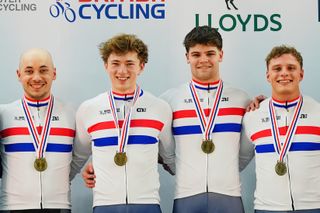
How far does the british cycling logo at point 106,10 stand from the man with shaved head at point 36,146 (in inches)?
24.2

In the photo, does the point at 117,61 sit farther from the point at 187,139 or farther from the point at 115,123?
the point at 187,139

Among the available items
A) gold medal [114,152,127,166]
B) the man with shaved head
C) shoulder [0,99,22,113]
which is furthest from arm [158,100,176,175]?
shoulder [0,99,22,113]

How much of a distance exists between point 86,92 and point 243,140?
4.23 feet

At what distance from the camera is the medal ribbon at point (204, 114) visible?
149 inches

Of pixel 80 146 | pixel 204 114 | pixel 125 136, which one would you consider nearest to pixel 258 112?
pixel 204 114

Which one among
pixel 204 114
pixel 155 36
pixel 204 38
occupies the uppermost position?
pixel 155 36

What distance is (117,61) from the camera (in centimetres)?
379

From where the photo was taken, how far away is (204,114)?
151 inches

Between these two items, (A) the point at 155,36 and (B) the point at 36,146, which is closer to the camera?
(B) the point at 36,146

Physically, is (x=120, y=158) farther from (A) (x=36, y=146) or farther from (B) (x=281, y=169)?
(B) (x=281, y=169)

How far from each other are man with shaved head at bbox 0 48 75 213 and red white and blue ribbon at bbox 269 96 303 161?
134 cm

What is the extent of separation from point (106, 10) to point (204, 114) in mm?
1212

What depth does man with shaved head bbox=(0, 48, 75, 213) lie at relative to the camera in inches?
146

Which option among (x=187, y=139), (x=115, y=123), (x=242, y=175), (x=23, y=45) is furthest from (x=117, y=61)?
(x=242, y=175)
